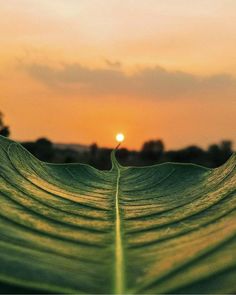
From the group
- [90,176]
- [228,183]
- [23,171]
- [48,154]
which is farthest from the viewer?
[48,154]

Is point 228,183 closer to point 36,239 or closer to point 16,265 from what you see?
point 36,239

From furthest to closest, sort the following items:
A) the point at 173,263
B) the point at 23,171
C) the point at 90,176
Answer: the point at 90,176 → the point at 23,171 → the point at 173,263

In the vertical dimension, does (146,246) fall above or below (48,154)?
below

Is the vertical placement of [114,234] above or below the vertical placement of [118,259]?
above

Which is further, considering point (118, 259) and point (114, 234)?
point (114, 234)

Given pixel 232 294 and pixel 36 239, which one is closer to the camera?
pixel 232 294

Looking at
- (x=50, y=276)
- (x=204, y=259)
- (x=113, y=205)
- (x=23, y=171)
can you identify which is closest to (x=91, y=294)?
(x=50, y=276)

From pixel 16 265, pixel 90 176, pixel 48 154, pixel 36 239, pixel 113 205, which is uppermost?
pixel 48 154
